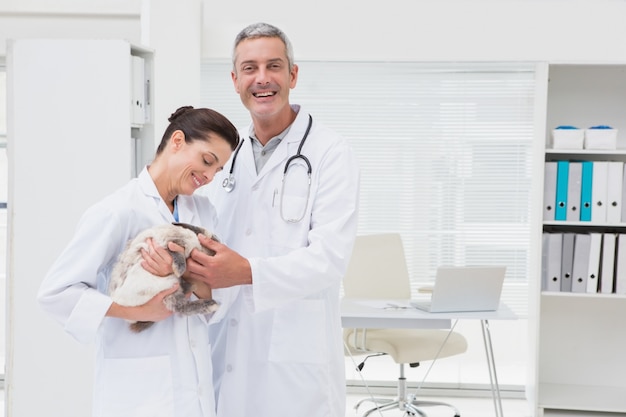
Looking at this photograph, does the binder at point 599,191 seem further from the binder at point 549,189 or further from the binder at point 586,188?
the binder at point 549,189

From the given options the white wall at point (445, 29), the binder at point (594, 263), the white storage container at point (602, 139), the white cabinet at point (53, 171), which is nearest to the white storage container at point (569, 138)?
the white storage container at point (602, 139)

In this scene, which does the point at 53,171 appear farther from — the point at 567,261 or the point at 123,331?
the point at 567,261

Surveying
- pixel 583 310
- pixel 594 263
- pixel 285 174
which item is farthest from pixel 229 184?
pixel 583 310

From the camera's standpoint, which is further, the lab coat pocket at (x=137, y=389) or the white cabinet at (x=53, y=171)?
the white cabinet at (x=53, y=171)

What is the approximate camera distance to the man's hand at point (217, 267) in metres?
1.75

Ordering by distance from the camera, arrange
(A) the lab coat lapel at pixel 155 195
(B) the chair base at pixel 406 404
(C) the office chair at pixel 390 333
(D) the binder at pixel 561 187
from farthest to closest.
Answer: (D) the binder at pixel 561 187 < (B) the chair base at pixel 406 404 < (C) the office chair at pixel 390 333 < (A) the lab coat lapel at pixel 155 195

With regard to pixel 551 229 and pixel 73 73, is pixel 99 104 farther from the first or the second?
pixel 551 229

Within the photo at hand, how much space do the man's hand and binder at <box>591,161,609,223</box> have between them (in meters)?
3.09

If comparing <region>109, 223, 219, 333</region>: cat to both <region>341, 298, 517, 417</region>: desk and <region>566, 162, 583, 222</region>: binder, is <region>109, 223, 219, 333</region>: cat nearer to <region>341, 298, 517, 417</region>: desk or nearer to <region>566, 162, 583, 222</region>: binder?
<region>341, 298, 517, 417</region>: desk

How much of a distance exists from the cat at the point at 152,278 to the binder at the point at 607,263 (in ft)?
10.7

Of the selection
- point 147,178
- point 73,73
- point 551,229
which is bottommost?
point 551,229

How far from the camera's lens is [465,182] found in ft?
15.7

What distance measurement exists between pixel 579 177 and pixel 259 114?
9.24ft

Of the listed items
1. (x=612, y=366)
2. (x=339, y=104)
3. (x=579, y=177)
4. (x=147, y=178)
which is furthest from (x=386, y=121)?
(x=147, y=178)
